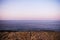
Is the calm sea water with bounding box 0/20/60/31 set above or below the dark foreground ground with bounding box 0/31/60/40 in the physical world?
above

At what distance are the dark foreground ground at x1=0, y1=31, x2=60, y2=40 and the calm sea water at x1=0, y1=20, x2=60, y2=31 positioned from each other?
0.19 feet

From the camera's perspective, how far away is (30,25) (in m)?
1.20

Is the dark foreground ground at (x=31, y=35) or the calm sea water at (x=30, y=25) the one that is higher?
the calm sea water at (x=30, y=25)

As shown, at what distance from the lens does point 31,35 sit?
1.17 m

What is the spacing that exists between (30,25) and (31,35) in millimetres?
136

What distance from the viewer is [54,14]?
47.2 inches

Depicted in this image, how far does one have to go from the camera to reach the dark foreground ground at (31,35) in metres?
1.16

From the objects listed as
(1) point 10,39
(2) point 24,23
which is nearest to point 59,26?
(2) point 24,23

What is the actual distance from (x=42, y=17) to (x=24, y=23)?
0.86ft

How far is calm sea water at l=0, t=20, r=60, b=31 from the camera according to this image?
1180mm

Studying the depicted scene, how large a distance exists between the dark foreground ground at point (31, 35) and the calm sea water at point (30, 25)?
0.06m

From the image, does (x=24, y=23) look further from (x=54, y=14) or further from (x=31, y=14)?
(x=54, y=14)

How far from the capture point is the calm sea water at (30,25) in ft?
3.87

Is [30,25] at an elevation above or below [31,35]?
above
